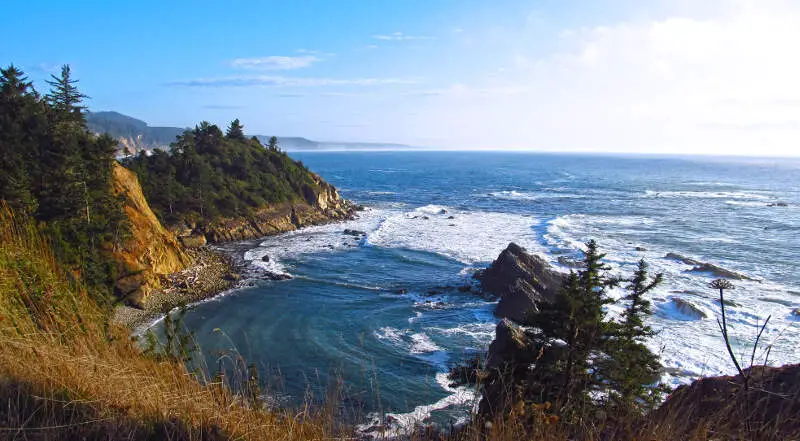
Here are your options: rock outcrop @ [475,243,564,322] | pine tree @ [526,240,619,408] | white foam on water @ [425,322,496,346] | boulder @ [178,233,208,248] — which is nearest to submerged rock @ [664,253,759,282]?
rock outcrop @ [475,243,564,322]

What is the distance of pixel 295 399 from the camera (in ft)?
50.6

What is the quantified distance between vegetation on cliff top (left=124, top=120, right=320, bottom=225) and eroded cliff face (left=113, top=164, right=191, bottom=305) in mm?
8803

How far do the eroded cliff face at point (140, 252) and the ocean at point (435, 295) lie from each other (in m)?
4.18

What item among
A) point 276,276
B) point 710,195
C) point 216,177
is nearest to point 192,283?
point 276,276

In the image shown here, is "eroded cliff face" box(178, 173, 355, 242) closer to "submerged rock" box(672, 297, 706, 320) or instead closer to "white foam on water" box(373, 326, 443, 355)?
"white foam on water" box(373, 326, 443, 355)

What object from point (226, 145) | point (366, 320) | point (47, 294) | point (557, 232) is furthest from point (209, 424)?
point (226, 145)

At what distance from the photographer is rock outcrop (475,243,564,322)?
24141 mm

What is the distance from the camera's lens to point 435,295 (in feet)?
91.8

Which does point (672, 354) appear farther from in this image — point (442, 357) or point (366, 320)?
point (366, 320)

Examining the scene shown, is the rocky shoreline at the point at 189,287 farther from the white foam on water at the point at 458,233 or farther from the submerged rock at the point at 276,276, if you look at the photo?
the white foam on water at the point at 458,233

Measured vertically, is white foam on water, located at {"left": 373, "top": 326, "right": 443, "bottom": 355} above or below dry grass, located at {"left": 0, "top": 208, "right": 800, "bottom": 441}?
below

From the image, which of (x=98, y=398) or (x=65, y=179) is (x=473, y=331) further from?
(x=65, y=179)

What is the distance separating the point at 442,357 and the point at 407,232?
2751 centimetres

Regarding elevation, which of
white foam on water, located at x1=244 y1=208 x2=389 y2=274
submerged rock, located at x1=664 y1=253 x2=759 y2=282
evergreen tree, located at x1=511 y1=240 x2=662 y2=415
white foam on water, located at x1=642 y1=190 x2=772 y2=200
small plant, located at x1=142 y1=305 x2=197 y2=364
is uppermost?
white foam on water, located at x1=642 y1=190 x2=772 y2=200
